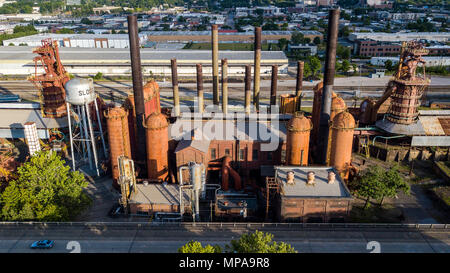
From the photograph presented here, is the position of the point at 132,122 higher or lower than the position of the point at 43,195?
higher

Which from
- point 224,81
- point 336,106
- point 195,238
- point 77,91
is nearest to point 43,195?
point 77,91

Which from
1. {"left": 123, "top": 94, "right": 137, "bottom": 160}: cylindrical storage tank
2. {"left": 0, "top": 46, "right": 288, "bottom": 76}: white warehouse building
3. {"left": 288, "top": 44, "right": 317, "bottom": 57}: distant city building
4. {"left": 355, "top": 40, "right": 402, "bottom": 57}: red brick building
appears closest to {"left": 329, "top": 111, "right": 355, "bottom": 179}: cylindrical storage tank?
{"left": 123, "top": 94, "right": 137, "bottom": 160}: cylindrical storage tank

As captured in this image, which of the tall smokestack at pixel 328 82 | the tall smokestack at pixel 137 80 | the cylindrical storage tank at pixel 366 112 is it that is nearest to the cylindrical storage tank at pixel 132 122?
the tall smokestack at pixel 137 80

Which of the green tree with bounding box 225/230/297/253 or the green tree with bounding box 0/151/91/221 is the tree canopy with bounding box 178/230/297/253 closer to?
the green tree with bounding box 225/230/297/253

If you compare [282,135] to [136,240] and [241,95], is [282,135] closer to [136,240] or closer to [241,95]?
[136,240]

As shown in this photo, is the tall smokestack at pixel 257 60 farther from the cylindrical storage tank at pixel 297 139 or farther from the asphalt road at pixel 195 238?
the asphalt road at pixel 195 238

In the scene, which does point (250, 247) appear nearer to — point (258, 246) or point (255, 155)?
point (258, 246)

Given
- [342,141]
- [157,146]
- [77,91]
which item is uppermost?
[77,91]
